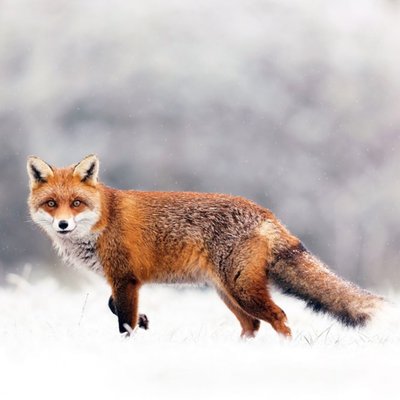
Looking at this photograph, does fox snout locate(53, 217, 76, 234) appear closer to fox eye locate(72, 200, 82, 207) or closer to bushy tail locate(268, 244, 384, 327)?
fox eye locate(72, 200, 82, 207)

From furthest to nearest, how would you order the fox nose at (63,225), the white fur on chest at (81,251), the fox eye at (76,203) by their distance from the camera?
the white fur on chest at (81,251), the fox eye at (76,203), the fox nose at (63,225)

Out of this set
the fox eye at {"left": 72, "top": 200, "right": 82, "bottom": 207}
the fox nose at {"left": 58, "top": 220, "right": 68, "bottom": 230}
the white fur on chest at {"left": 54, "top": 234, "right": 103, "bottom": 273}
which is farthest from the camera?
the white fur on chest at {"left": 54, "top": 234, "right": 103, "bottom": 273}

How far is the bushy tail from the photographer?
373 centimetres

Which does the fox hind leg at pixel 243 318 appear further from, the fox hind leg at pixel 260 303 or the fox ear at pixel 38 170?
the fox ear at pixel 38 170

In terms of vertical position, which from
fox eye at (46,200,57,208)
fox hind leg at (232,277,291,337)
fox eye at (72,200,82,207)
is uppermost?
fox eye at (72,200,82,207)

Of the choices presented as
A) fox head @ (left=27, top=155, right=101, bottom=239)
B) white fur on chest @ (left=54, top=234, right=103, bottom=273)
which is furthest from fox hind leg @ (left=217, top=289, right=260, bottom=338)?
fox head @ (left=27, top=155, right=101, bottom=239)

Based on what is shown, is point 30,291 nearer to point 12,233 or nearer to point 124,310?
point 124,310

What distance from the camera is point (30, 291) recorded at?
438 cm

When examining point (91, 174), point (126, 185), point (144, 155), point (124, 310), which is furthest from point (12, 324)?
point (144, 155)

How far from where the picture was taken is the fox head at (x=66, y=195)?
3.82m

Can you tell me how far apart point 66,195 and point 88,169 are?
18 centimetres

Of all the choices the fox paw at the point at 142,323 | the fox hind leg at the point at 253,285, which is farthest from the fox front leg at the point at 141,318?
the fox hind leg at the point at 253,285

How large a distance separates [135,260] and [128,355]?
44.5 inches

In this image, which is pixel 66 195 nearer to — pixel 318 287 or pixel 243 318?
pixel 243 318
